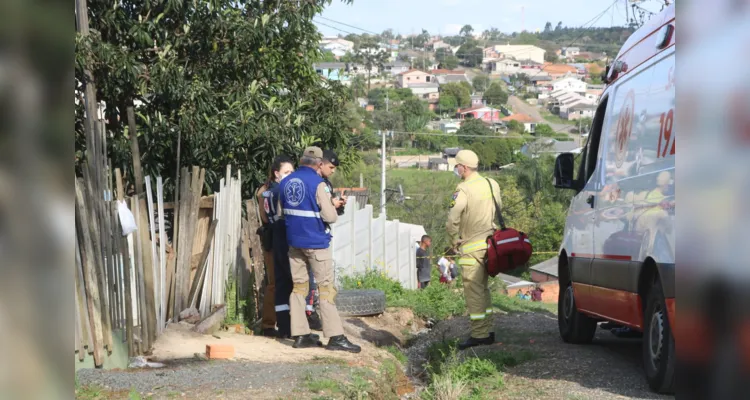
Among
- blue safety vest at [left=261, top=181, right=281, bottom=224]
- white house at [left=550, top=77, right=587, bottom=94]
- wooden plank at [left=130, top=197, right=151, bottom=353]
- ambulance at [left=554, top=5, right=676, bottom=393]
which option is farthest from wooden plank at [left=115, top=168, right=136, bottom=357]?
white house at [left=550, top=77, right=587, bottom=94]

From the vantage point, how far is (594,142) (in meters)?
8.37

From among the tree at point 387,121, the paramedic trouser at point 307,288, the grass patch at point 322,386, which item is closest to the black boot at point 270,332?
the paramedic trouser at point 307,288

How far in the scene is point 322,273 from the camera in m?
8.19

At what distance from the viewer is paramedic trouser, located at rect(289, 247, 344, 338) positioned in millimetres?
8188

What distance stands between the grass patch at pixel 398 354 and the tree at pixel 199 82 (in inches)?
176

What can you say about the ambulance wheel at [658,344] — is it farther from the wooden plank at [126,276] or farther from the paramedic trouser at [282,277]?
the wooden plank at [126,276]

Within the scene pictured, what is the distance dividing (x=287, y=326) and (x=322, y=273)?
3.32 feet

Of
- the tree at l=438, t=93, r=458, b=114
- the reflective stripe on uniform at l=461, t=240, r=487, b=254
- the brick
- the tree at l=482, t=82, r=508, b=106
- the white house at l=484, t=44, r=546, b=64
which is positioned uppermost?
the white house at l=484, t=44, r=546, b=64

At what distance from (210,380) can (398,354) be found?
348 cm

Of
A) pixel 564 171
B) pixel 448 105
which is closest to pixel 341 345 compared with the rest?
pixel 564 171

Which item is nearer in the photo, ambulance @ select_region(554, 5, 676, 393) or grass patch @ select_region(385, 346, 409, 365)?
ambulance @ select_region(554, 5, 676, 393)

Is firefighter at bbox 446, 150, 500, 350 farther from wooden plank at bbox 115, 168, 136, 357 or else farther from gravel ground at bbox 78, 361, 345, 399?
wooden plank at bbox 115, 168, 136, 357

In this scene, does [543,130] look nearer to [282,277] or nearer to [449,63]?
[449,63]

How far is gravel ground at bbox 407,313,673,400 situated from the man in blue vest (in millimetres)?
1173
